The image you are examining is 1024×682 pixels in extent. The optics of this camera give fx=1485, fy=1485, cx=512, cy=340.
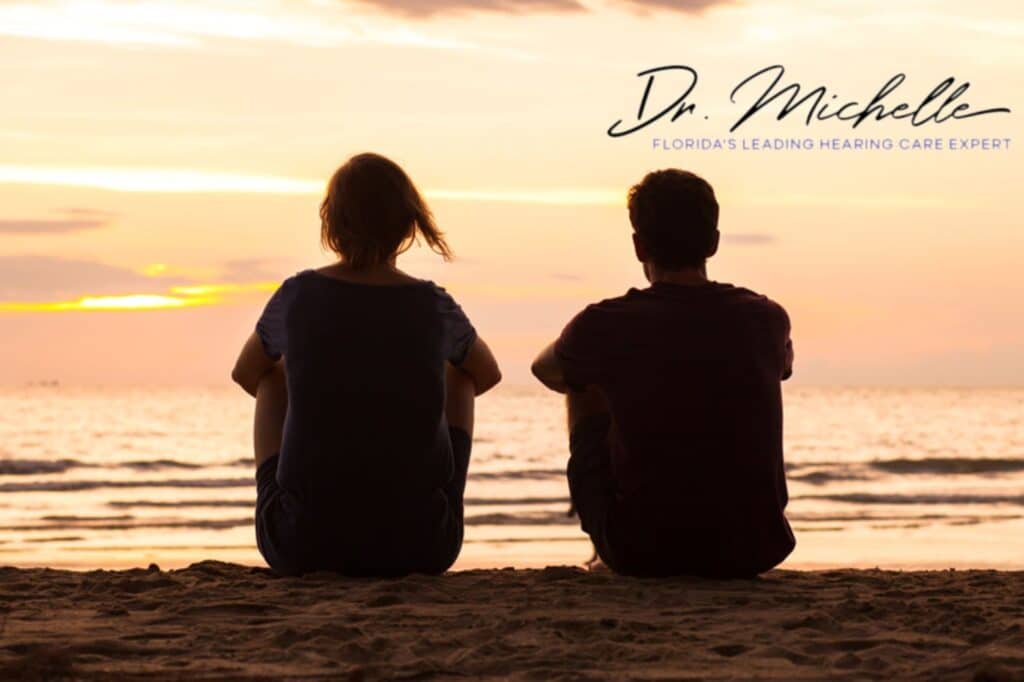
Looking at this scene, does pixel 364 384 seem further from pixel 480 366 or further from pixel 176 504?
pixel 176 504

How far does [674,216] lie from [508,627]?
1.36m

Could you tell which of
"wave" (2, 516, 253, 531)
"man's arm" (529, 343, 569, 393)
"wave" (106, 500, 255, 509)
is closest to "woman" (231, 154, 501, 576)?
"man's arm" (529, 343, 569, 393)

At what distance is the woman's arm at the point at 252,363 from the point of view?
4.80 meters

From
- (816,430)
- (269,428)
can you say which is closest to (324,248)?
(269,428)

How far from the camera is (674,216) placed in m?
4.49

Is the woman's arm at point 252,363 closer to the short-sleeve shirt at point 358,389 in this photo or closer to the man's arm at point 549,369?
the short-sleeve shirt at point 358,389

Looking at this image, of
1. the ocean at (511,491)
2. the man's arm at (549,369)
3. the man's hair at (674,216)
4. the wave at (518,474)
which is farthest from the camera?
the wave at (518,474)

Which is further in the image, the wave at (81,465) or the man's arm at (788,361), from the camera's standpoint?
the wave at (81,465)

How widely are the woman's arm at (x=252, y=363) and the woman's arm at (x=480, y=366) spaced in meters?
0.62

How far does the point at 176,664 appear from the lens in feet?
11.4

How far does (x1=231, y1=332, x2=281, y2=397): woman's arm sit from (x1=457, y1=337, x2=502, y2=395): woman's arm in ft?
2.05

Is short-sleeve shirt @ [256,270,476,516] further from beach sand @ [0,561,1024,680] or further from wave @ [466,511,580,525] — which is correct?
wave @ [466,511,580,525]

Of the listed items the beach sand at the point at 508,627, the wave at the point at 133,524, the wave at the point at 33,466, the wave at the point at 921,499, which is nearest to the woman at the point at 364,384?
the beach sand at the point at 508,627

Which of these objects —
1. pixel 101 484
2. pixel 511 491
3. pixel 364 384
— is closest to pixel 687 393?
pixel 364 384
